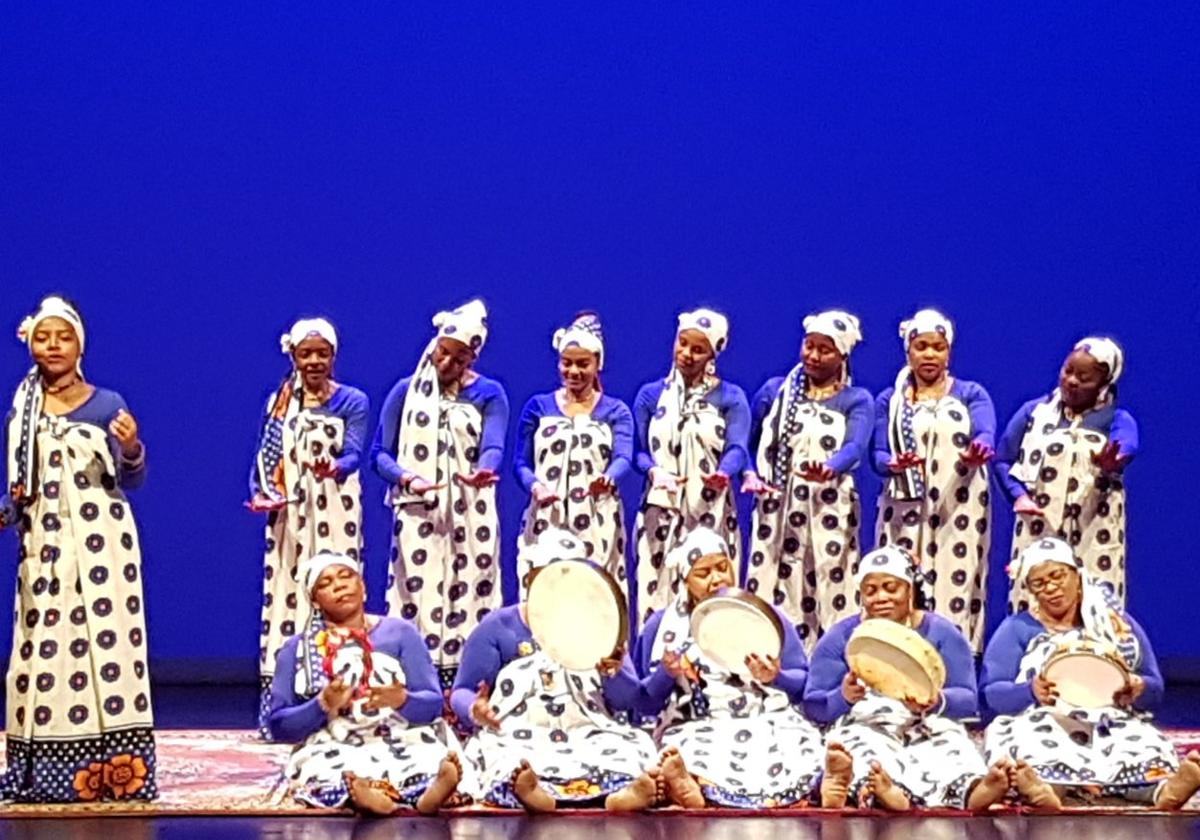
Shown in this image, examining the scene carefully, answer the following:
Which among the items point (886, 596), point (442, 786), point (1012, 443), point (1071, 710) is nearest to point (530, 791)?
point (442, 786)

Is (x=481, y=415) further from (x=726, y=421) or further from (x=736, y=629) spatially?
(x=736, y=629)

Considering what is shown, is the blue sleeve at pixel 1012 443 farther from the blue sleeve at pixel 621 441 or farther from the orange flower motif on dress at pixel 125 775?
the orange flower motif on dress at pixel 125 775

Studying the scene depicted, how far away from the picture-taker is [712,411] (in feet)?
29.1

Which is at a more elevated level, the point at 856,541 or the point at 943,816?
the point at 856,541

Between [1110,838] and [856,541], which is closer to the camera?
[1110,838]

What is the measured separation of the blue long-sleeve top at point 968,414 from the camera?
29.0 ft

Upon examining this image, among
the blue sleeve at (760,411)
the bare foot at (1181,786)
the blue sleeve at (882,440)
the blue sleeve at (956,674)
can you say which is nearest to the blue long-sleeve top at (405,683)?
the blue sleeve at (956,674)

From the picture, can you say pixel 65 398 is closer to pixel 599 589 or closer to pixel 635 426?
pixel 599 589

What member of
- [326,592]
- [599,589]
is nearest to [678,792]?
[599,589]

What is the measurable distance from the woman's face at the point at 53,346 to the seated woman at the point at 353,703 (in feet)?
2.86

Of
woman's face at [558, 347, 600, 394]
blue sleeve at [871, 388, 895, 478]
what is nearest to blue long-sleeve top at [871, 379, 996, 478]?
blue sleeve at [871, 388, 895, 478]

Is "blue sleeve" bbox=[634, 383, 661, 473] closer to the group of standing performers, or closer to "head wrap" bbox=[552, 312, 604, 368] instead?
"head wrap" bbox=[552, 312, 604, 368]

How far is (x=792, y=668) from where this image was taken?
6973 millimetres

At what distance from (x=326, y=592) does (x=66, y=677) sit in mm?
738
